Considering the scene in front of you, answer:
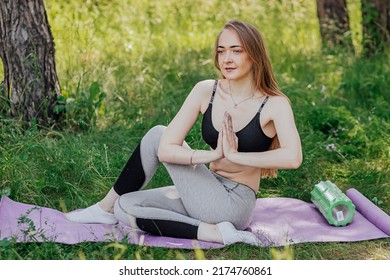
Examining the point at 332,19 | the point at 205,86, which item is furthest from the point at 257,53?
the point at 332,19

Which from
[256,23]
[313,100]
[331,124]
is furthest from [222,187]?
[256,23]

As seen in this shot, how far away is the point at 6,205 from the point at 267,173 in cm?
146

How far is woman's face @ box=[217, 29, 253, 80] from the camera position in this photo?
3.94 meters

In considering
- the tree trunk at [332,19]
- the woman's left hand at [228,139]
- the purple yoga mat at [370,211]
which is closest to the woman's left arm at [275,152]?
the woman's left hand at [228,139]

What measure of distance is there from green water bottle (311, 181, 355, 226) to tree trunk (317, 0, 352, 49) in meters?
3.30

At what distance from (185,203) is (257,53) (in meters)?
0.85

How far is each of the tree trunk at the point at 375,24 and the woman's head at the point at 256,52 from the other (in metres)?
3.41

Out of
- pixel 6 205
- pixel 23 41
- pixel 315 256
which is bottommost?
pixel 315 256

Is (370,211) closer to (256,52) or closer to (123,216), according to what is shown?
(256,52)

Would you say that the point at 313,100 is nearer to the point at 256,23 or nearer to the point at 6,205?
the point at 256,23

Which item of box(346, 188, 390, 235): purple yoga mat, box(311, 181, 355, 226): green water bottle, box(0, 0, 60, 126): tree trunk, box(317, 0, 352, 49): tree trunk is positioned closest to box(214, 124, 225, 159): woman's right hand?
box(311, 181, 355, 226): green water bottle

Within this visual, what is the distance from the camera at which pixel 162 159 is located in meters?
4.01

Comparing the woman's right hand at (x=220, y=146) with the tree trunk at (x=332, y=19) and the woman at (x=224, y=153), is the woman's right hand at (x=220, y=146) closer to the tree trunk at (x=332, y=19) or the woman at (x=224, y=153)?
the woman at (x=224, y=153)

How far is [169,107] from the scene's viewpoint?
19.7 ft
